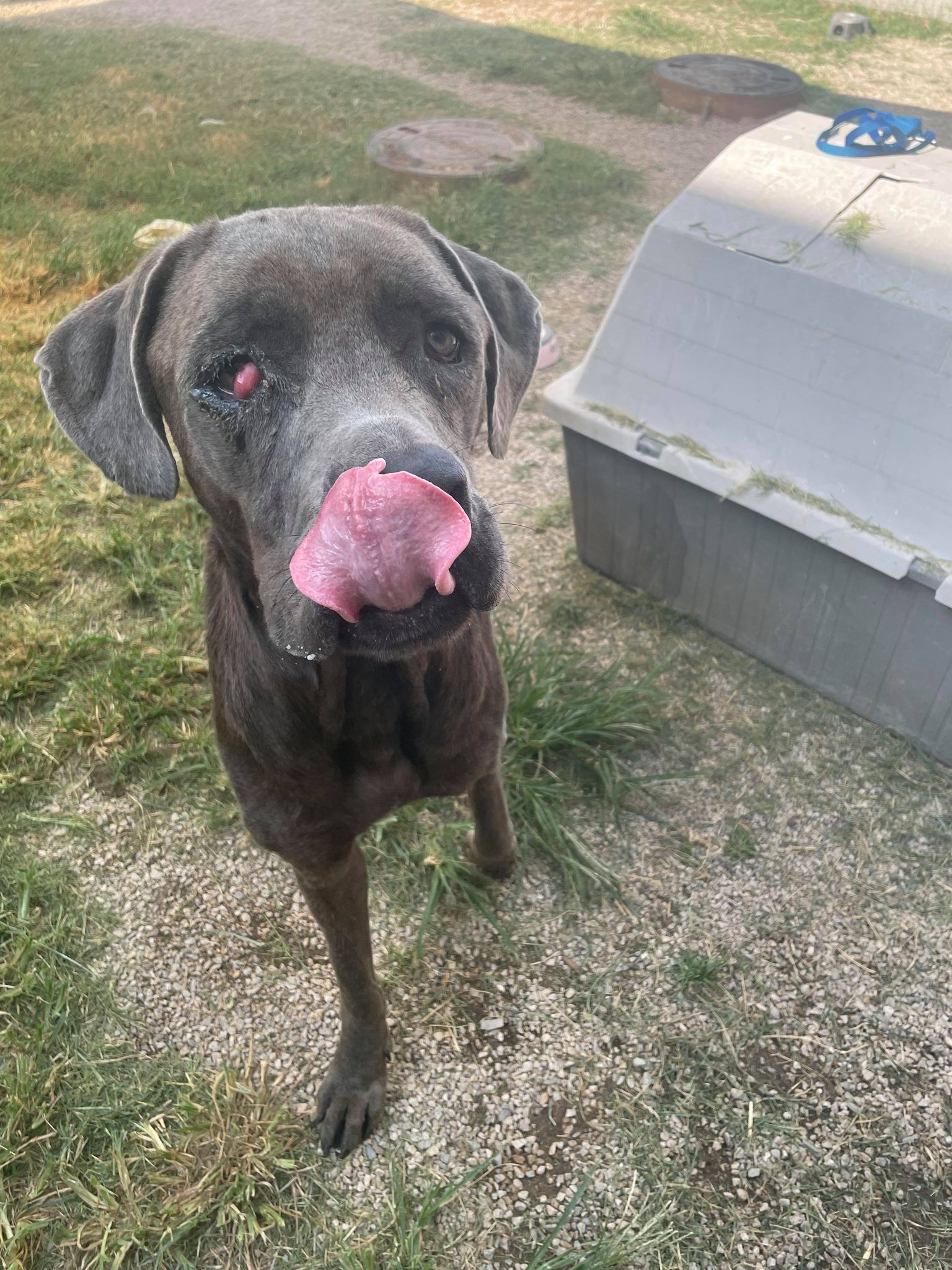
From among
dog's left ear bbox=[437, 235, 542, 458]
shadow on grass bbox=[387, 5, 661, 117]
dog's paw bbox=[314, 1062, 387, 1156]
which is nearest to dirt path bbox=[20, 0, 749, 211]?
shadow on grass bbox=[387, 5, 661, 117]

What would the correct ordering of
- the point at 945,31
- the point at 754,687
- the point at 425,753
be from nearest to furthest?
the point at 425,753, the point at 754,687, the point at 945,31

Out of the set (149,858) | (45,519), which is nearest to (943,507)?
(149,858)

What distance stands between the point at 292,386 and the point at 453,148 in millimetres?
5099

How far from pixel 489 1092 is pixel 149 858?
1.14 m

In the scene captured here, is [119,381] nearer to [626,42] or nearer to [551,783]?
[551,783]

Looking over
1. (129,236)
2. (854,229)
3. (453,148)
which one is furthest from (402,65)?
(854,229)

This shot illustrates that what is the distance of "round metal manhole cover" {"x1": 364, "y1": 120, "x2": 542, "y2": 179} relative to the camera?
18.2ft

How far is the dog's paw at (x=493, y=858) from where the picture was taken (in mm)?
2514

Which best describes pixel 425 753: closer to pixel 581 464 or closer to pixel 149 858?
pixel 149 858

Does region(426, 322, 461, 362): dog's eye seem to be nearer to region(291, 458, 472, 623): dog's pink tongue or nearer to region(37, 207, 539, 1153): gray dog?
region(37, 207, 539, 1153): gray dog

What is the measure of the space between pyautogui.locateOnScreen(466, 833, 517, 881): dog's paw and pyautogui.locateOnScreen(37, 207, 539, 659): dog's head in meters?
1.10

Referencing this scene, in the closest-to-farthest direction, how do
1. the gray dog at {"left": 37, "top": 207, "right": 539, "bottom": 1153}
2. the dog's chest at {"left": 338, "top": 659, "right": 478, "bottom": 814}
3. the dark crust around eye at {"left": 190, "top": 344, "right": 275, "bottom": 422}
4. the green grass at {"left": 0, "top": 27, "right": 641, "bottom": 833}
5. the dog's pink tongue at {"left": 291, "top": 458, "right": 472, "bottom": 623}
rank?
the dog's pink tongue at {"left": 291, "top": 458, "right": 472, "bottom": 623} → the gray dog at {"left": 37, "top": 207, "right": 539, "bottom": 1153} → the dark crust around eye at {"left": 190, "top": 344, "right": 275, "bottom": 422} → the dog's chest at {"left": 338, "top": 659, "right": 478, "bottom": 814} → the green grass at {"left": 0, "top": 27, "right": 641, "bottom": 833}

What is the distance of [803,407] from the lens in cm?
253

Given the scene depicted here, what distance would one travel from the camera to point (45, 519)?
3709 millimetres
